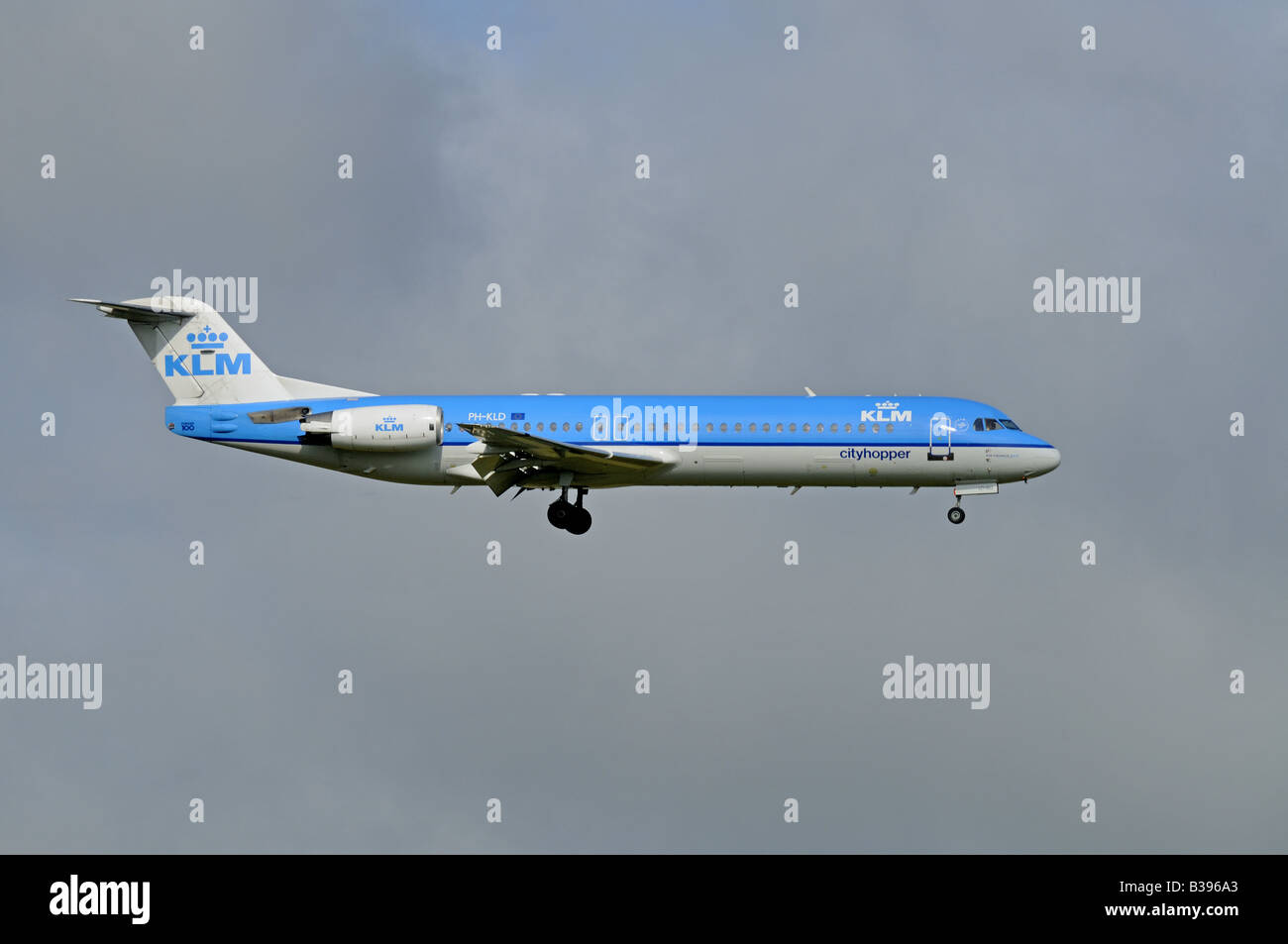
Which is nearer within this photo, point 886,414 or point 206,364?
point 886,414

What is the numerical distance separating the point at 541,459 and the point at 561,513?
2.65m

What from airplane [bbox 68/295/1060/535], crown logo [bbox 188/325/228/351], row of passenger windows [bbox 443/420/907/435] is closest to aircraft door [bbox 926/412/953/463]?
airplane [bbox 68/295/1060/535]

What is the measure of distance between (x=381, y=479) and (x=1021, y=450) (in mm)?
18345

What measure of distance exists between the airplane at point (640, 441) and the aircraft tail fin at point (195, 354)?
67 centimetres

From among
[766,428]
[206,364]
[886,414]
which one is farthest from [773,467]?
[206,364]

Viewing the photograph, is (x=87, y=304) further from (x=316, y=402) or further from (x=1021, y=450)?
(x=1021, y=450)

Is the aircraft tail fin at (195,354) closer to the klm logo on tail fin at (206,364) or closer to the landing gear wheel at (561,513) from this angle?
the klm logo on tail fin at (206,364)

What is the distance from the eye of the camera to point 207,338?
52062 mm

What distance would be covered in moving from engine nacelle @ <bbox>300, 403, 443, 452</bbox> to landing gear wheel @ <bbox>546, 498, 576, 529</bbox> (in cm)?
382

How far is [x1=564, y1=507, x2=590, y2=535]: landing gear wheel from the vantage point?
50.3m

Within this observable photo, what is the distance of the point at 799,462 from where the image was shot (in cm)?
4856

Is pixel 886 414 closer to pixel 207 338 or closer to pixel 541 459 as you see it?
pixel 541 459
